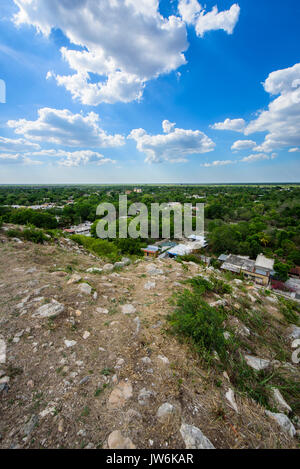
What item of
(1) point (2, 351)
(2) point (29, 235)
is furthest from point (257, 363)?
(2) point (29, 235)

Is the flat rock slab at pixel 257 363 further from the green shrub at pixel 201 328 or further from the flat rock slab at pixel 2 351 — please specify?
the flat rock slab at pixel 2 351

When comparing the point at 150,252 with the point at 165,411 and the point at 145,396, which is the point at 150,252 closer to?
the point at 145,396

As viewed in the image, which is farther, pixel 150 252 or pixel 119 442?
pixel 150 252

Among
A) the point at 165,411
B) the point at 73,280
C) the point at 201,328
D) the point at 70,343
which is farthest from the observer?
the point at 73,280

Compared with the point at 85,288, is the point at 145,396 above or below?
below

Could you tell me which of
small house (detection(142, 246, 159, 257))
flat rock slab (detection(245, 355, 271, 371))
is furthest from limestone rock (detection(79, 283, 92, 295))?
small house (detection(142, 246, 159, 257))

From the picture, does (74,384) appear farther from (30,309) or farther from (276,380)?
(276,380)

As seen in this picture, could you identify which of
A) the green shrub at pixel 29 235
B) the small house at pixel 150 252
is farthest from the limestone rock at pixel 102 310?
the small house at pixel 150 252
